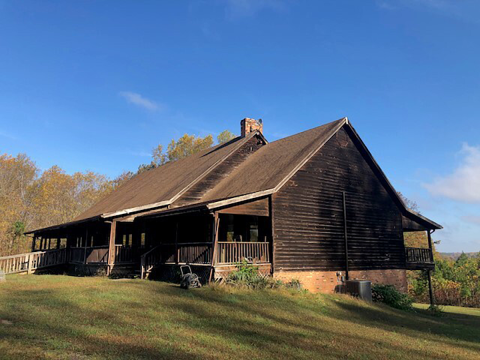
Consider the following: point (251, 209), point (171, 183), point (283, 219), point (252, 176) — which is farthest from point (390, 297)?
point (171, 183)

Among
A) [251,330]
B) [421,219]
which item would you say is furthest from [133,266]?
[421,219]

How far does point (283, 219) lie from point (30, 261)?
15.7 meters

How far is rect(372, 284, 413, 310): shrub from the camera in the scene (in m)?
17.2

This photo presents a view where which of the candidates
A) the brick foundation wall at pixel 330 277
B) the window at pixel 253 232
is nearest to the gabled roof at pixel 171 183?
the window at pixel 253 232

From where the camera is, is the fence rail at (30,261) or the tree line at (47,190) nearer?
the fence rail at (30,261)

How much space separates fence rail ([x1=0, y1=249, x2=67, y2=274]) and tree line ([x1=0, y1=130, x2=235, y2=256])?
17184mm

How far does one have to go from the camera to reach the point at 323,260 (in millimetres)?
18359

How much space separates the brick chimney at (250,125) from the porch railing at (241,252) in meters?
11.1

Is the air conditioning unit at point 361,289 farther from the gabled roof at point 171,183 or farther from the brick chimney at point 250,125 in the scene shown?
the brick chimney at point 250,125

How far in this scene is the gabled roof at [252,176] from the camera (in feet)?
59.5

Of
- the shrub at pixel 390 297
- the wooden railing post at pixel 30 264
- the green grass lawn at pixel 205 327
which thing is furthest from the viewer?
the wooden railing post at pixel 30 264

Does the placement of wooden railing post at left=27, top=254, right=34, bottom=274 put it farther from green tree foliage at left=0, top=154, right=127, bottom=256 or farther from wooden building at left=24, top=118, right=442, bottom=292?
green tree foliage at left=0, top=154, right=127, bottom=256

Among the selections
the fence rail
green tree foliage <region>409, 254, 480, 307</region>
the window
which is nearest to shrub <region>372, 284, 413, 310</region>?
the window

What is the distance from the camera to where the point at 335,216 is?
19.6 meters
